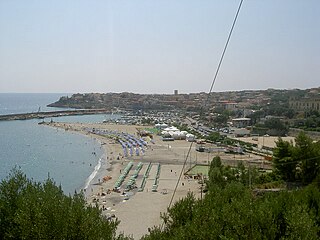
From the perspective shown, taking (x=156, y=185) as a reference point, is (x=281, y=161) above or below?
above

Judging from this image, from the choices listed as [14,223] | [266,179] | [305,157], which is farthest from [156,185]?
[14,223]

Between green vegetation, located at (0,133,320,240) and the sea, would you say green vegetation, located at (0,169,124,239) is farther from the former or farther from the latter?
the sea

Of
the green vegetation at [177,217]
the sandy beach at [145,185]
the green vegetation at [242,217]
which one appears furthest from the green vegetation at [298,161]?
the green vegetation at [177,217]

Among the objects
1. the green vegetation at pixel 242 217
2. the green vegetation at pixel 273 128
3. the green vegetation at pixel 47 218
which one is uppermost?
the green vegetation at pixel 47 218

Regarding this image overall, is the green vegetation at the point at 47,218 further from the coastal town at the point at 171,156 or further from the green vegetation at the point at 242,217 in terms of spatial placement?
the coastal town at the point at 171,156

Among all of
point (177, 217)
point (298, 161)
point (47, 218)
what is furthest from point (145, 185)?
point (47, 218)

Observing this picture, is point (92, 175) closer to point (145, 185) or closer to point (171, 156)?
point (145, 185)

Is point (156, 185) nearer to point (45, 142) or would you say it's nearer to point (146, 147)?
point (146, 147)
